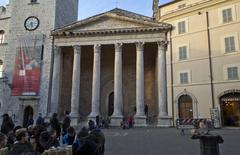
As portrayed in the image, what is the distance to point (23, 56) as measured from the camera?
2472 centimetres

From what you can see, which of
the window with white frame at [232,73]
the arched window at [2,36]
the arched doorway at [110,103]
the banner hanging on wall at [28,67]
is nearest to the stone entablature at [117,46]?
the banner hanging on wall at [28,67]

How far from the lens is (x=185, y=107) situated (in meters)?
21.2

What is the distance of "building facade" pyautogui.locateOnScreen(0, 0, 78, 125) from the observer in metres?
24.0

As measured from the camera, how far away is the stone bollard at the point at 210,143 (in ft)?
20.3

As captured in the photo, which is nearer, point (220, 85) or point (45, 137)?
point (45, 137)

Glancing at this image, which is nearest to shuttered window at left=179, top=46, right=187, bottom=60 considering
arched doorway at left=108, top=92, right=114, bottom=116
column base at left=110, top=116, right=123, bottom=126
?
column base at left=110, top=116, right=123, bottom=126

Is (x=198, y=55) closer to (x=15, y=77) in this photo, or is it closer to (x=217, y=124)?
(x=217, y=124)

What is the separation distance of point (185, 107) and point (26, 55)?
1662 cm

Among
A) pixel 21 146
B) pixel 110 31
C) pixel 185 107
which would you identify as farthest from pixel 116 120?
pixel 21 146

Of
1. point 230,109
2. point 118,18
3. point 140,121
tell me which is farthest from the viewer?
point 118,18

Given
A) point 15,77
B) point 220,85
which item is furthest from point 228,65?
point 15,77

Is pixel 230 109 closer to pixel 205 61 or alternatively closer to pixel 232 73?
pixel 232 73

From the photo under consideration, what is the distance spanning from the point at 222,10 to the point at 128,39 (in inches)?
344

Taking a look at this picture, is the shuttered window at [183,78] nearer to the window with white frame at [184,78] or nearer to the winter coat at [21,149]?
the window with white frame at [184,78]
